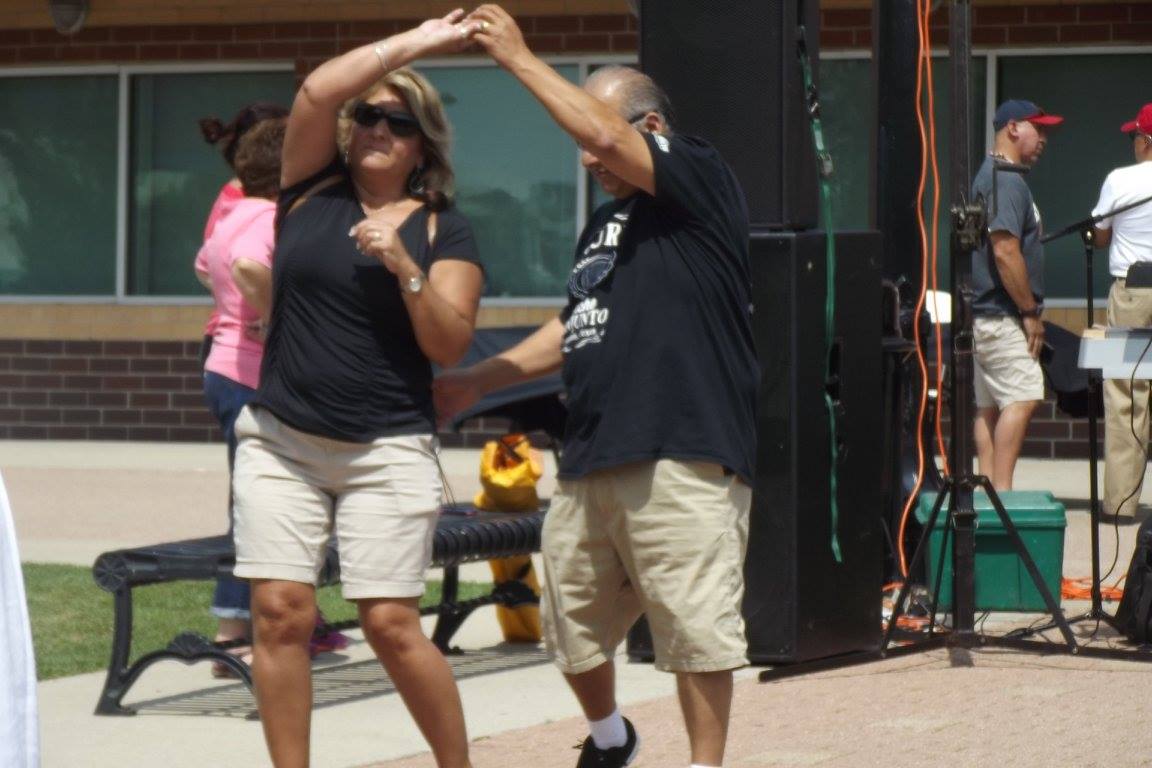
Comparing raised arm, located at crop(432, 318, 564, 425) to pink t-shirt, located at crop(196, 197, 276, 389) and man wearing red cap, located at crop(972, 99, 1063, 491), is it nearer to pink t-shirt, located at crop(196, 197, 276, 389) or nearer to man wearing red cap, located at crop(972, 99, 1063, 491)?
pink t-shirt, located at crop(196, 197, 276, 389)

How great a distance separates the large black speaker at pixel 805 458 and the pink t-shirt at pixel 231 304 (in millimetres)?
1575

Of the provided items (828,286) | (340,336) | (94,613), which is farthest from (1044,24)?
(340,336)

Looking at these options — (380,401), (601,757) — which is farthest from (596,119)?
(601,757)

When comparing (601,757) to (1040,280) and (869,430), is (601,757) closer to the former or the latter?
(869,430)

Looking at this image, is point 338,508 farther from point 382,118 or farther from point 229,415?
point 229,415

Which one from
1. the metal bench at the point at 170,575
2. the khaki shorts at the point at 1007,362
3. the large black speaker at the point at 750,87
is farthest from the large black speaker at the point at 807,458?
the khaki shorts at the point at 1007,362

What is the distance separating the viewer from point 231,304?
21.5ft

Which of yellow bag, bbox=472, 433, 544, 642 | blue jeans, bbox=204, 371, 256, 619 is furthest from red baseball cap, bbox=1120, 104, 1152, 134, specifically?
blue jeans, bbox=204, 371, 256, 619

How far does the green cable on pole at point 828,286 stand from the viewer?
6.41 meters

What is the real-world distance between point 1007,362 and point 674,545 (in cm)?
580

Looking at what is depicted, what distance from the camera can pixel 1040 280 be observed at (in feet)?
33.4

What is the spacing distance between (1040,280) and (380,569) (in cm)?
626

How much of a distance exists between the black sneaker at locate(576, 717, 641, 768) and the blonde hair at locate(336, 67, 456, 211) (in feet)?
4.29

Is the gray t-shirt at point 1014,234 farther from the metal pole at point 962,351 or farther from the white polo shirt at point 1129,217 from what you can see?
the metal pole at point 962,351
